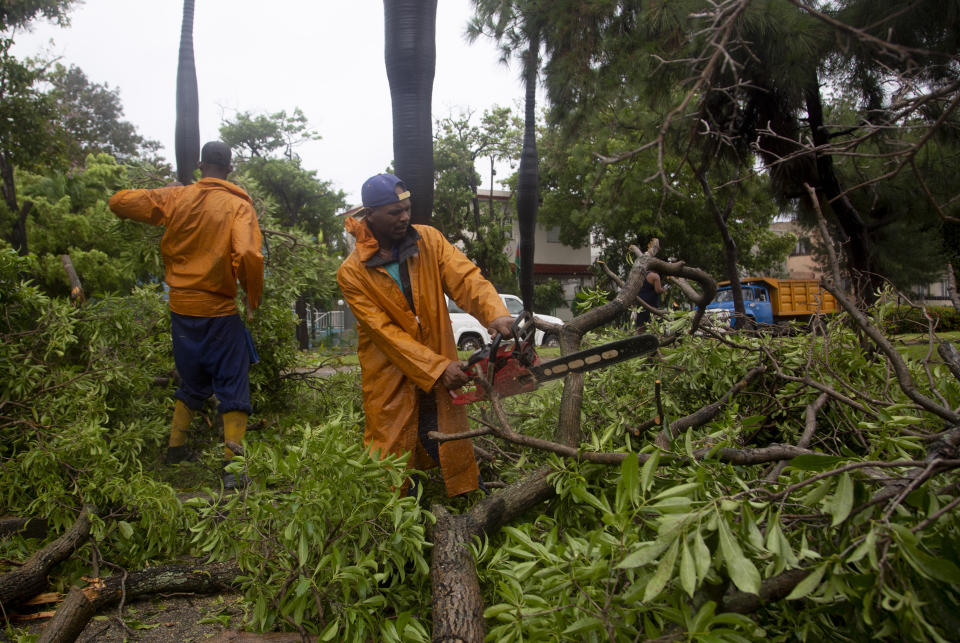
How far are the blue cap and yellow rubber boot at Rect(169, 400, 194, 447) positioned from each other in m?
2.27

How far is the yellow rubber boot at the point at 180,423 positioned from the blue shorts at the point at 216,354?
1.01 feet

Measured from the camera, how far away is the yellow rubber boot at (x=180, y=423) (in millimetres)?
4009

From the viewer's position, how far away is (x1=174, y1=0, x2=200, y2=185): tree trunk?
5148 millimetres

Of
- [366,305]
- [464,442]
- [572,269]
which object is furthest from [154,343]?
[572,269]

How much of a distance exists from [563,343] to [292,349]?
285 cm

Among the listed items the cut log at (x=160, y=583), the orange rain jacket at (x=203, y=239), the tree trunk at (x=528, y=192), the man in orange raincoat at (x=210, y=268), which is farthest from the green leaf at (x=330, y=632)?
the tree trunk at (x=528, y=192)

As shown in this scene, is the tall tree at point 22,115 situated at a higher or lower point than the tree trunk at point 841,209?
higher

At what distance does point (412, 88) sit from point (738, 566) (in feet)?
11.8

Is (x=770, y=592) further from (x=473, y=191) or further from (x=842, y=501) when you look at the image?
(x=473, y=191)

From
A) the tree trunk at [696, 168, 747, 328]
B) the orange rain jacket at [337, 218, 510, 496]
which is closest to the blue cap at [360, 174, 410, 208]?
the orange rain jacket at [337, 218, 510, 496]

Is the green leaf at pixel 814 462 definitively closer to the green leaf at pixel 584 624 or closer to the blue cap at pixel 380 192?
the green leaf at pixel 584 624

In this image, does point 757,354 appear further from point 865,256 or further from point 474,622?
point 865,256

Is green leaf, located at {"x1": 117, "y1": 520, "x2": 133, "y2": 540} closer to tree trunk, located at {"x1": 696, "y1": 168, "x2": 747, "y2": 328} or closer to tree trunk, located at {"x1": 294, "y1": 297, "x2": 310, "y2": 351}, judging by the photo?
tree trunk, located at {"x1": 294, "y1": 297, "x2": 310, "y2": 351}

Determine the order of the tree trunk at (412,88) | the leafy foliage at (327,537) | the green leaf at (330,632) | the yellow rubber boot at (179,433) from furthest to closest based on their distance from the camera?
the yellow rubber boot at (179,433), the tree trunk at (412,88), the leafy foliage at (327,537), the green leaf at (330,632)
